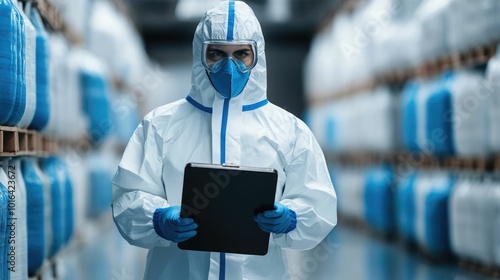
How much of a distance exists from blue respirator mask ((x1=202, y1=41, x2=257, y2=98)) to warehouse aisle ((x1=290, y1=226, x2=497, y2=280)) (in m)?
4.04

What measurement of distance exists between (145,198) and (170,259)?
1.07 ft

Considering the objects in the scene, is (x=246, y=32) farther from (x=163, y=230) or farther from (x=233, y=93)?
(x=163, y=230)

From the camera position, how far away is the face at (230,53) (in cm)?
365

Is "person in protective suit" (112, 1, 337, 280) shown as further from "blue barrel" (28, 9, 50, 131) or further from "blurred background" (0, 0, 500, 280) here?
"blue barrel" (28, 9, 50, 131)

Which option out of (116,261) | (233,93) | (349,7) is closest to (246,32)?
(233,93)

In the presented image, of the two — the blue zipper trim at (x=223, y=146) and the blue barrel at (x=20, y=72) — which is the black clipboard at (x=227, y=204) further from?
the blue barrel at (x=20, y=72)

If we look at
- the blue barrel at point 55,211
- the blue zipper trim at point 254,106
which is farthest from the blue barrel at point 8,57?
the blue barrel at point 55,211

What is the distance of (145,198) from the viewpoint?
3.49 meters

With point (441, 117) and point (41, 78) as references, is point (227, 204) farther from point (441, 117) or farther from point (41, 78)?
point (441, 117)

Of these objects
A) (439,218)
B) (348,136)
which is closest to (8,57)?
(439,218)

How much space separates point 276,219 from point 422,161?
22.0 feet

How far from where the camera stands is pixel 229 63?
3.61 m

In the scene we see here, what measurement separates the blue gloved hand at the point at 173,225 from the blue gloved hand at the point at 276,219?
26 cm

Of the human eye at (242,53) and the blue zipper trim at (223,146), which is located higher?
the human eye at (242,53)
